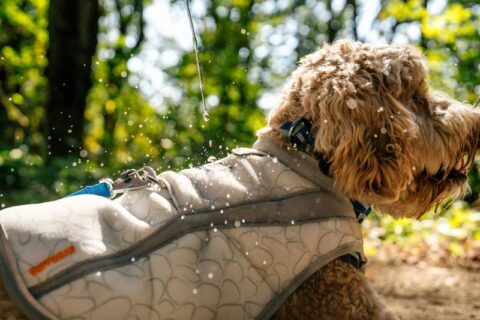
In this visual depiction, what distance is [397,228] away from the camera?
8.05 m

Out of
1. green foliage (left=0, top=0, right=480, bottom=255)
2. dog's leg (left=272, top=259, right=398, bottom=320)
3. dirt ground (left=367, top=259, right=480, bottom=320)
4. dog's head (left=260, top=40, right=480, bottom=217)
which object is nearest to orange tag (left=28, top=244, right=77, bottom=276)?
dog's leg (left=272, top=259, right=398, bottom=320)

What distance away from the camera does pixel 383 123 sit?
261cm

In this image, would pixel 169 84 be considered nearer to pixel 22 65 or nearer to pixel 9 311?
pixel 22 65

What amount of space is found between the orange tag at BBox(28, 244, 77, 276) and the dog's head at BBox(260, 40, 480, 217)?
112 cm

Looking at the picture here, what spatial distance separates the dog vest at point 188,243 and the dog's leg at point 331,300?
2.5 inches

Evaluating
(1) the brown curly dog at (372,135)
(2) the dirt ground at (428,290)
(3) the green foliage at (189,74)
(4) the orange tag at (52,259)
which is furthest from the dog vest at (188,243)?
(3) the green foliage at (189,74)

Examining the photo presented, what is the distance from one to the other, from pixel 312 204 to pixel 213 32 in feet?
43.1

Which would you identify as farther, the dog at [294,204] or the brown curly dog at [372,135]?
the brown curly dog at [372,135]

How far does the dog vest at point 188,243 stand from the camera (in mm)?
2111

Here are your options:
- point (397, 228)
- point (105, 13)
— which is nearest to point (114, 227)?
point (397, 228)

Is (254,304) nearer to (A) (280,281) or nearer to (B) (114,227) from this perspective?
(A) (280,281)

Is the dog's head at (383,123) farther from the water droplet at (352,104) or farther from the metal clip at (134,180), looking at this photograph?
the metal clip at (134,180)

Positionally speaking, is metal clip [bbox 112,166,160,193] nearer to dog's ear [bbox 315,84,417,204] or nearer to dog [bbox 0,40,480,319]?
dog [bbox 0,40,480,319]

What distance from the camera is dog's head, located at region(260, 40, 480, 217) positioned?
8.39ft
